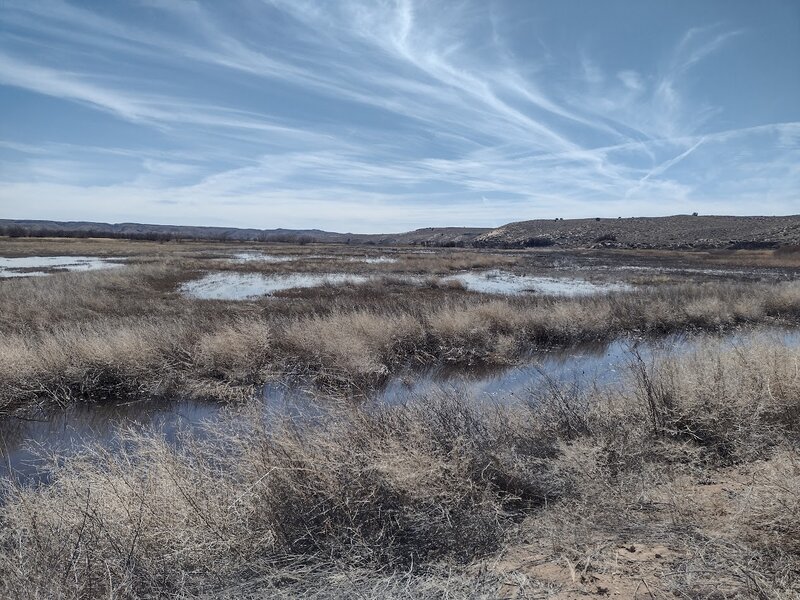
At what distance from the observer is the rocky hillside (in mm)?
63678

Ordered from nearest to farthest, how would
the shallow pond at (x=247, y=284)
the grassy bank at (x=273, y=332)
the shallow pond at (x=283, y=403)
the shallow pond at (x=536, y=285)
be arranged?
1. the shallow pond at (x=283, y=403)
2. the grassy bank at (x=273, y=332)
3. the shallow pond at (x=247, y=284)
4. the shallow pond at (x=536, y=285)

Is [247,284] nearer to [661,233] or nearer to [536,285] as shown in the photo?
[536,285]

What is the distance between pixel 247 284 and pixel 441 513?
2523 cm

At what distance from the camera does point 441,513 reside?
4.18 m

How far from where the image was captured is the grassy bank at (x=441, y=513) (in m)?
3.13

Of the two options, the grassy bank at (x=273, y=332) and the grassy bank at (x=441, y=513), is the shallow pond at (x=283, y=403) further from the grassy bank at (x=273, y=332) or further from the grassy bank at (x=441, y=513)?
the grassy bank at (x=441, y=513)

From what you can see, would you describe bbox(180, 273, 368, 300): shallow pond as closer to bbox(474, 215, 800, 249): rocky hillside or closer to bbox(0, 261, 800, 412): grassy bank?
bbox(0, 261, 800, 412): grassy bank

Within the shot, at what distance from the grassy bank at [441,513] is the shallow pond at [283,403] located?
121cm

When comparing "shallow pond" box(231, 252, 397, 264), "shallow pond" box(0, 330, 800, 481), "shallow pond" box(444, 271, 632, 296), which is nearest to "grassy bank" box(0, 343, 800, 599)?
"shallow pond" box(0, 330, 800, 481)

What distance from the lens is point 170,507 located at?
13.2 ft

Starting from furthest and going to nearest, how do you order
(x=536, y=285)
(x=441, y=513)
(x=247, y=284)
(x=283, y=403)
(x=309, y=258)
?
(x=309, y=258) < (x=536, y=285) < (x=247, y=284) < (x=283, y=403) < (x=441, y=513)

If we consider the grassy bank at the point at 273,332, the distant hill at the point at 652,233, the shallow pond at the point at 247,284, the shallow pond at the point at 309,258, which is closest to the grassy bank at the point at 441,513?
the grassy bank at the point at 273,332

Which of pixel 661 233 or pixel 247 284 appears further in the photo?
pixel 661 233

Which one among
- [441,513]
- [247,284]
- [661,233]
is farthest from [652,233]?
[441,513]
